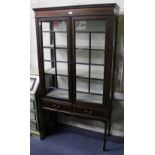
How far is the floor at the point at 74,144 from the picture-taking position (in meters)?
2.13

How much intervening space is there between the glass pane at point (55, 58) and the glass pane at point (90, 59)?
0.19m

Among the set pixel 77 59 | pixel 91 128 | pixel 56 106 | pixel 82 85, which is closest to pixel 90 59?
pixel 77 59

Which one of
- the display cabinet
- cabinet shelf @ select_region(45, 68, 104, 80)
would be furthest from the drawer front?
cabinet shelf @ select_region(45, 68, 104, 80)

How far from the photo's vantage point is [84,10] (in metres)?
1.72

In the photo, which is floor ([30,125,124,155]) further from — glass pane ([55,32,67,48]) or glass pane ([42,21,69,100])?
glass pane ([55,32,67,48])

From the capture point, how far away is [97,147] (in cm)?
221

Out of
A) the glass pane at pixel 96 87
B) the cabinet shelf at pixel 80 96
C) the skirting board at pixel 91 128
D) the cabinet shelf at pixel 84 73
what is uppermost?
the cabinet shelf at pixel 84 73

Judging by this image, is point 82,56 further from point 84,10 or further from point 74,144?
point 74,144

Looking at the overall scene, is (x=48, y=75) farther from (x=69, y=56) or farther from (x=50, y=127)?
(x=50, y=127)

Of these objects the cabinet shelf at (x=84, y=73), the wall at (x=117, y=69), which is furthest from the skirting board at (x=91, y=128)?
the cabinet shelf at (x=84, y=73)

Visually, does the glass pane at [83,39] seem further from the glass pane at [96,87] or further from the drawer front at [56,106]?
the drawer front at [56,106]

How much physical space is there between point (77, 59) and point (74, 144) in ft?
3.61
